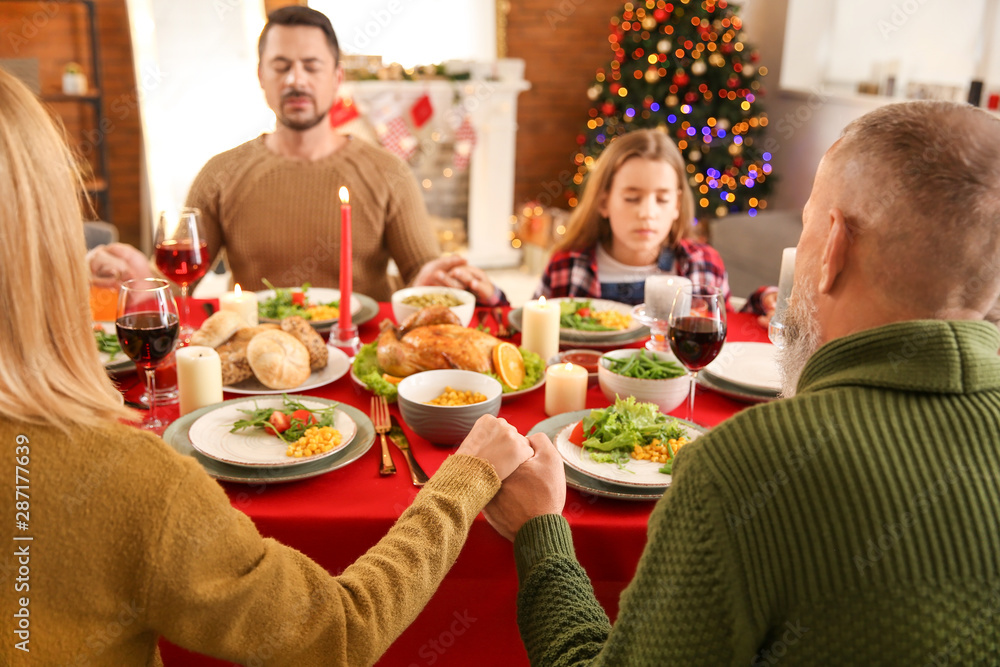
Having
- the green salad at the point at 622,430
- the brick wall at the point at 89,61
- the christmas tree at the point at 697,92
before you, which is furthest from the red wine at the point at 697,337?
the brick wall at the point at 89,61

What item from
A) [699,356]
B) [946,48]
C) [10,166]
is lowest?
[699,356]

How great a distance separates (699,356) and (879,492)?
653 mm

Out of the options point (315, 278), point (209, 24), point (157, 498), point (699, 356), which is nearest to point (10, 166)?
point (157, 498)

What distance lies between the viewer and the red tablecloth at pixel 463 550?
1109mm

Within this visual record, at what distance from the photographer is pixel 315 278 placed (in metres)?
2.70

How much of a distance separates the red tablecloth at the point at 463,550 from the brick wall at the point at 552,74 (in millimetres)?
5220

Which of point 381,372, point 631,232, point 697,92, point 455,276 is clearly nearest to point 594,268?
point 631,232

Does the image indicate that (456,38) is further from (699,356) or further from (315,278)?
(699,356)

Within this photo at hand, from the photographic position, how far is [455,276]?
210cm

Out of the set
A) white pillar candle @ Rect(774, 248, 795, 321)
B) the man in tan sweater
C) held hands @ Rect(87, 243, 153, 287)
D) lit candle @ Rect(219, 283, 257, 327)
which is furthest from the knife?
the man in tan sweater

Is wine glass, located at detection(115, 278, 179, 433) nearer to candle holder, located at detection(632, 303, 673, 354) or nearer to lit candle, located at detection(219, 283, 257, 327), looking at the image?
lit candle, located at detection(219, 283, 257, 327)

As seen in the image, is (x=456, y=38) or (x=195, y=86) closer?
(x=195, y=86)

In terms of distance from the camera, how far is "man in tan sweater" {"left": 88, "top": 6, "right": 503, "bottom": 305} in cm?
265

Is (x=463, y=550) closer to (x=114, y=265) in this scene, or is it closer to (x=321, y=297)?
(x=321, y=297)
